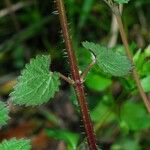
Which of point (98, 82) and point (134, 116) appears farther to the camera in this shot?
point (134, 116)

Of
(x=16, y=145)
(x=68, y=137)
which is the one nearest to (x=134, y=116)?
(x=68, y=137)

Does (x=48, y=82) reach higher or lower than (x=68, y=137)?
higher

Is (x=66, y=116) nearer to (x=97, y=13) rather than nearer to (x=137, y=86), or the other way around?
(x=97, y=13)

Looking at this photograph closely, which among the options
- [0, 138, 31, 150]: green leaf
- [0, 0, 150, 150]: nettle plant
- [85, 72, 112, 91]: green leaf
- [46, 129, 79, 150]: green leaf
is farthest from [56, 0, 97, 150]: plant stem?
[85, 72, 112, 91]: green leaf

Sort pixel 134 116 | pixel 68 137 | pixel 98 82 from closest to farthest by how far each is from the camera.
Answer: pixel 68 137 < pixel 98 82 < pixel 134 116

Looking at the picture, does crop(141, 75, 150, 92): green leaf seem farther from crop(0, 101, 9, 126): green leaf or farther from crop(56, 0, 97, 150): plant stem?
crop(0, 101, 9, 126): green leaf

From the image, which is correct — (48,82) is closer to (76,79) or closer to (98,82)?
(76,79)

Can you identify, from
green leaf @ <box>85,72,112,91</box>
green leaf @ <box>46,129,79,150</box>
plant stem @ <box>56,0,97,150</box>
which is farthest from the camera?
green leaf @ <box>85,72,112,91</box>
